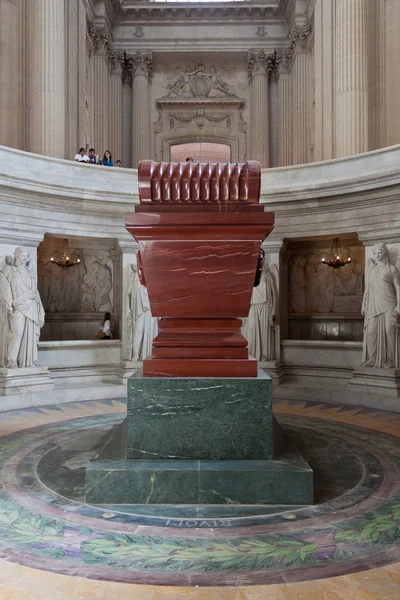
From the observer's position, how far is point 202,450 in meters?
3.98

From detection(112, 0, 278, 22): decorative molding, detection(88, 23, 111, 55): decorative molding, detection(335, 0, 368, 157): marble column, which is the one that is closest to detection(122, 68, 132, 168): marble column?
detection(88, 23, 111, 55): decorative molding

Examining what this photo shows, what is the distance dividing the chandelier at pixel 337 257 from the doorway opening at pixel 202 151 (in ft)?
38.1

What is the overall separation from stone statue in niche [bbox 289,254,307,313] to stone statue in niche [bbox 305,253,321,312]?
0.09m

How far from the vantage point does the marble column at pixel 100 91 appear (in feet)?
61.4

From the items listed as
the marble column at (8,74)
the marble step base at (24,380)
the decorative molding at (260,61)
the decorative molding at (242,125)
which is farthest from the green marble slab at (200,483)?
the decorative molding at (260,61)

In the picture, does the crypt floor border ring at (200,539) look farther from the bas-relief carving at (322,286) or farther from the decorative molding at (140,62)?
the decorative molding at (140,62)

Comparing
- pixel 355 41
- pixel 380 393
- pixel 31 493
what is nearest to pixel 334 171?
pixel 380 393

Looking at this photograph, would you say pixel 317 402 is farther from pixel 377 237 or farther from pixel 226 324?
pixel 226 324

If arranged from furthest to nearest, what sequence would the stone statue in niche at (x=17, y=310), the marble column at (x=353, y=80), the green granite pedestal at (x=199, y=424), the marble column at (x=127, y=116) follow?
the marble column at (x=127, y=116), the marble column at (x=353, y=80), the stone statue in niche at (x=17, y=310), the green granite pedestal at (x=199, y=424)

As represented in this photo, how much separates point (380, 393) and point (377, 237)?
8.85 feet

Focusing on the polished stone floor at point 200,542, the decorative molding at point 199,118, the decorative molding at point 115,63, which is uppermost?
the decorative molding at point 115,63

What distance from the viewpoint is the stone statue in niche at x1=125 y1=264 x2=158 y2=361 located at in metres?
9.89

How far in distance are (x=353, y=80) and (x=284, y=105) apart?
665 cm

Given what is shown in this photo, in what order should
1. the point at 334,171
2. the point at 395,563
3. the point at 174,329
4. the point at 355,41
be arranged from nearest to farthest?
the point at 395,563 → the point at 174,329 → the point at 334,171 → the point at 355,41
